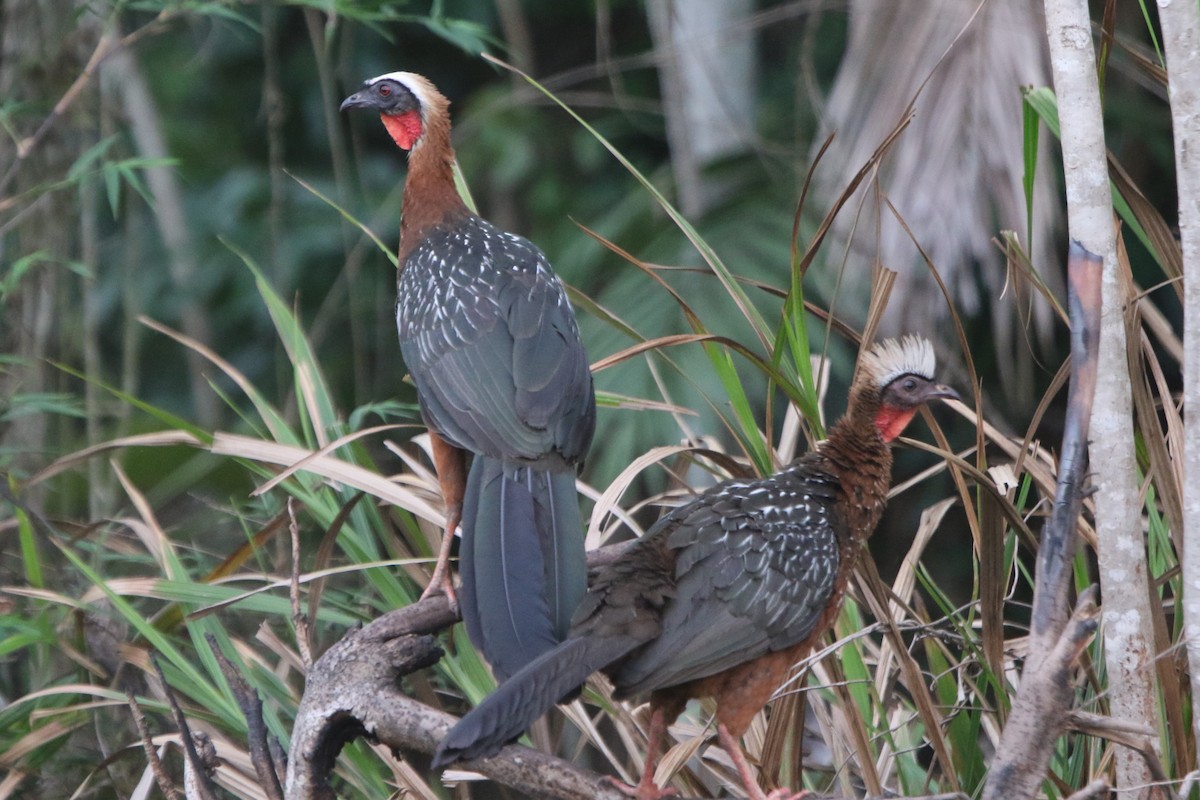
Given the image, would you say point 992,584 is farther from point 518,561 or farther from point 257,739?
point 257,739

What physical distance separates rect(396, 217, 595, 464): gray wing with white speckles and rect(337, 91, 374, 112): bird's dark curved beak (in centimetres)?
41

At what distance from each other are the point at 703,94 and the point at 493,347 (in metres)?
2.74

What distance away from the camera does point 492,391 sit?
2.82m

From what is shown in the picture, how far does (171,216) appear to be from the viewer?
244 inches

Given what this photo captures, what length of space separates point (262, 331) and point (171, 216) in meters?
0.78

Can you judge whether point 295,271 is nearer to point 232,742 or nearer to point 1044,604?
point 232,742

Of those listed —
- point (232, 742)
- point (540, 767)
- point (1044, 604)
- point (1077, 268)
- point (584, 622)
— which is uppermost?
point (1077, 268)

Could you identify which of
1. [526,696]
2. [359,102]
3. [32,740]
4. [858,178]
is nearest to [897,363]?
[858,178]

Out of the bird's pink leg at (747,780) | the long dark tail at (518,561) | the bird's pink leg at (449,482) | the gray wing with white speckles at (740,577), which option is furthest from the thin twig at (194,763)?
the bird's pink leg at (747,780)

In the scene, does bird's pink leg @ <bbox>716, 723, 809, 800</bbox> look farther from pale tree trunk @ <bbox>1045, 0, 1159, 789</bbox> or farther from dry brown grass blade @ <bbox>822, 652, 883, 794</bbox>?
pale tree trunk @ <bbox>1045, 0, 1159, 789</bbox>

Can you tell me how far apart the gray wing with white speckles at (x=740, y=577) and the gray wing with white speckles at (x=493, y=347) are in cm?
36

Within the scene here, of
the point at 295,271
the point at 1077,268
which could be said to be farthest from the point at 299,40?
the point at 1077,268

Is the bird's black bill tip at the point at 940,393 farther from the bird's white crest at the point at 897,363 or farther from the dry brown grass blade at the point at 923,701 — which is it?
the dry brown grass blade at the point at 923,701

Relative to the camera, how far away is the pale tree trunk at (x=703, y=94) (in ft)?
16.7
